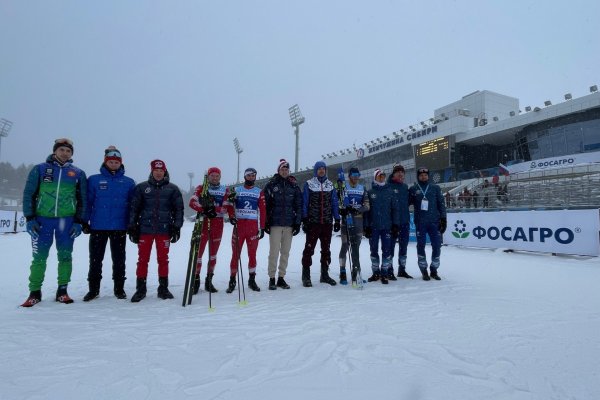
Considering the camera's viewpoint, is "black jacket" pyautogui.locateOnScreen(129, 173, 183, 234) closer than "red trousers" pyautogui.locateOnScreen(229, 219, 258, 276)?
Yes

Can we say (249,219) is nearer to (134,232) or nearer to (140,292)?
(134,232)

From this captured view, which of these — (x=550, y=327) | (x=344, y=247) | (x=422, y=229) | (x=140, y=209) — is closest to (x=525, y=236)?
(x=422, y=229)

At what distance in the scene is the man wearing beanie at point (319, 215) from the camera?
5719 millimetres

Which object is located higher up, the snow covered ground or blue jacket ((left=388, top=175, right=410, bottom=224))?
blue jacket ((left=388, top=175, right=410, bottom=224))

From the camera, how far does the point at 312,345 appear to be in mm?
2844

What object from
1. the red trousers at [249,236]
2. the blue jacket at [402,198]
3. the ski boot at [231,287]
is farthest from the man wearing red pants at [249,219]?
the blue jacket at [402,198]

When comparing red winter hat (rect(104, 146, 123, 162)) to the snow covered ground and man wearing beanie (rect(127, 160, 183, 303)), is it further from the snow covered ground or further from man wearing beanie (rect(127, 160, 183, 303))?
the snow covered ground

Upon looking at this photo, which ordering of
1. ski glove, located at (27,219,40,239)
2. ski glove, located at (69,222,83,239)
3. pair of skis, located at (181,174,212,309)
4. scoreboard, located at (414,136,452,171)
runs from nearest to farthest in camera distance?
ski glove, located at (27,219,40,239), pair of skis, located at (181,174,212,309), ski glove, located at (69,222,83,239), scoreboard, located at (414,136,452,171)

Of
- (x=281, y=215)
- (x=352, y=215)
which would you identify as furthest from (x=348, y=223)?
(x=281, y=215)

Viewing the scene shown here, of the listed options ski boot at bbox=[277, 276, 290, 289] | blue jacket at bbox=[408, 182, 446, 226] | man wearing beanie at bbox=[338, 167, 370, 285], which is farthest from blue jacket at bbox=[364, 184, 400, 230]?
ski boot at bbox=[277, 276, 290, 289]

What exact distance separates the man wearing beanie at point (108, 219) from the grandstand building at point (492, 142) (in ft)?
92.2

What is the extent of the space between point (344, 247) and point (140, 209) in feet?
11.7

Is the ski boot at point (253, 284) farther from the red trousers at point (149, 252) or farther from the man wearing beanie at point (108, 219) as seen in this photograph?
the man wearing beanie at point (108, 219)

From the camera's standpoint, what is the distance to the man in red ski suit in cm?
503
